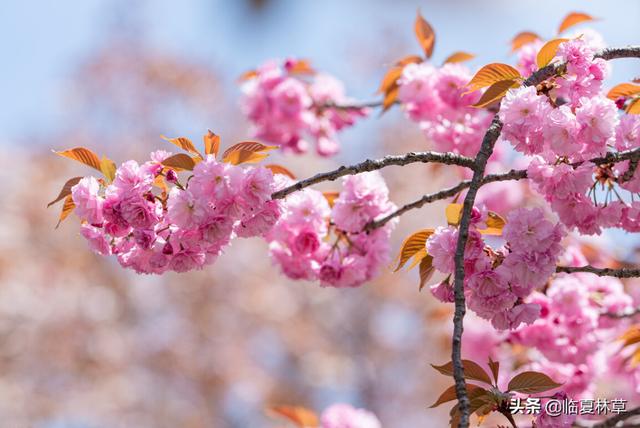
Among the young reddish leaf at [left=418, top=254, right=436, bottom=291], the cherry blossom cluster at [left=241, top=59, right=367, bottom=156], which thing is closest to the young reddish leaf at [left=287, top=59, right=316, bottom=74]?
the cherry blossom cluster at [left=241, top=59, right=367, bottom=156]

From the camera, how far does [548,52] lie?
3.74 feet

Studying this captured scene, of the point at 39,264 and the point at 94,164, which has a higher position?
the point at 39,264

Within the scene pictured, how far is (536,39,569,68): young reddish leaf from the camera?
3.69 ft

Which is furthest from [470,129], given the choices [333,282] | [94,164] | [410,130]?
[410,130]

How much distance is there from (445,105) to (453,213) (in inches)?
27.3

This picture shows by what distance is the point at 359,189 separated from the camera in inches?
55.6

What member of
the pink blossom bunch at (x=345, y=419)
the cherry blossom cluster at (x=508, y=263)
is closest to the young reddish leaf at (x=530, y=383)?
the cherry blossom cluster at (x=508, y=263)

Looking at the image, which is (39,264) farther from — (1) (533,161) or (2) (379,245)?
(1) (533,161)

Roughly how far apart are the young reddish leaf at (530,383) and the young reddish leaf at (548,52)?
20.8 inches

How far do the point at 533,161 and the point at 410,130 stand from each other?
708 cm

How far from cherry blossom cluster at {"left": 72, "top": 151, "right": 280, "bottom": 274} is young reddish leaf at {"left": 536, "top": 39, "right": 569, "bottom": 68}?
512mm

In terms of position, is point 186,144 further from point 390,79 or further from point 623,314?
point 623,314

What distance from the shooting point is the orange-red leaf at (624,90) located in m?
1.27

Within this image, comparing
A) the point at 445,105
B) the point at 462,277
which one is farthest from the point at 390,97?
the point at 462,277
